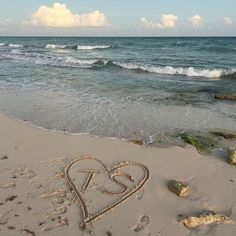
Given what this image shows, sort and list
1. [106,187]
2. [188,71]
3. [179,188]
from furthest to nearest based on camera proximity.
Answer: [188,71], [106,187], [179,188]

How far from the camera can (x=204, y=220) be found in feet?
14.1

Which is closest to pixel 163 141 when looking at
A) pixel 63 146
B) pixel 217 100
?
pixel 63 146

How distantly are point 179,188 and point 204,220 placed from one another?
0.72 meters

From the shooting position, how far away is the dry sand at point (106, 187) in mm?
4188

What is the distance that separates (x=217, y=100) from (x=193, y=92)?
1.75 m

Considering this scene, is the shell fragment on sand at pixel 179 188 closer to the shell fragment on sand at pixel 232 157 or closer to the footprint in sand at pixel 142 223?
the footprint in sand at pixel 142 223

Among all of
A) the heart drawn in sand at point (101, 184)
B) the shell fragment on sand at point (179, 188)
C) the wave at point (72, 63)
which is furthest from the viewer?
the wave at point (72, 63)

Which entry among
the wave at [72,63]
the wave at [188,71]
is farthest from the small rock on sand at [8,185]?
the wave at [72,63]

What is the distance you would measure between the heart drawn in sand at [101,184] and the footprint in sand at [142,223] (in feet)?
1.40

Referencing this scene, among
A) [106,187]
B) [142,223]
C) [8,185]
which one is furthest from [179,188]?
[8,185]

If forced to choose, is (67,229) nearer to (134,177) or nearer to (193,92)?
(134,177)

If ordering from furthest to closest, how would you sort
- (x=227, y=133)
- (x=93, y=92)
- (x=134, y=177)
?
(x=93, y=92), (x=227, y=133), (x=134, y=177)

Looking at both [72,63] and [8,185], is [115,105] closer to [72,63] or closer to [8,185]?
[8,185]

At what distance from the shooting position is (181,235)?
4.08 metres
